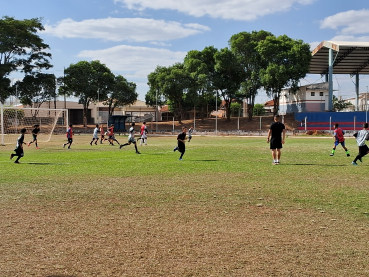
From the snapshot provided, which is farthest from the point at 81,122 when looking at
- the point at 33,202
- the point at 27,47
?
the point at 33,202

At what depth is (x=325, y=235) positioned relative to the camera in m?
5.90

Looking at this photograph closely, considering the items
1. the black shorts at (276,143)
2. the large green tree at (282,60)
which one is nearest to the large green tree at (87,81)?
the large green tree at (282,60)

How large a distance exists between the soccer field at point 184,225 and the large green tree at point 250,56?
48.7 m

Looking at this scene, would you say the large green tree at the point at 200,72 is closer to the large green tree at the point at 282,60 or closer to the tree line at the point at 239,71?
the tree line at the point at 239,71

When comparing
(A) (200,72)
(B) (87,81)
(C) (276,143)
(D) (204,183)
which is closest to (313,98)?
(A) (200,72)

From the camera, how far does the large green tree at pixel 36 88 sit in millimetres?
56688

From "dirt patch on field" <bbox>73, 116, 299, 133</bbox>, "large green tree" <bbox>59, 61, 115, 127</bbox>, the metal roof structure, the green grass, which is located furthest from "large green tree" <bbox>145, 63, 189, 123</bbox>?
the green grass

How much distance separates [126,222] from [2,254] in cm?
218

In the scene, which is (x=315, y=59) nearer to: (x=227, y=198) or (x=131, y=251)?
(x=227, y=198)

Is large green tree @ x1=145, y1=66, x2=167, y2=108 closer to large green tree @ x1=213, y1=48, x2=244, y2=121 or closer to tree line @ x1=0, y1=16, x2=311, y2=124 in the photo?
tree line @ x1=0, y1=16, x2=311, y2=124

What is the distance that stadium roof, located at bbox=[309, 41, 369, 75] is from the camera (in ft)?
180

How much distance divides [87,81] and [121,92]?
6.39m

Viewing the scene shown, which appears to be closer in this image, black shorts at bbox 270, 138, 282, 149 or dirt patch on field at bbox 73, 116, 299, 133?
black shorts at bbox 270, 138, 282, 149

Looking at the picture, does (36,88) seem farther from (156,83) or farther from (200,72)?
(200,72)
